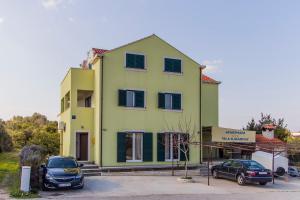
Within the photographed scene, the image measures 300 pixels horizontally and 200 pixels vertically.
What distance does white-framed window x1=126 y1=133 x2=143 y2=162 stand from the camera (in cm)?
2591

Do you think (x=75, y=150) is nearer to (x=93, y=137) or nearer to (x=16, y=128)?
(x=93, y=137)

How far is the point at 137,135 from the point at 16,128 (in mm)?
33611

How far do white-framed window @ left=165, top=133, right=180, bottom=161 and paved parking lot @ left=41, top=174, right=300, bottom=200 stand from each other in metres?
3.18

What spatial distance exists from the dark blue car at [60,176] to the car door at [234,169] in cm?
967

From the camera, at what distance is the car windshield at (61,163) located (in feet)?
61.4

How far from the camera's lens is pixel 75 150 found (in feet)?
84.5

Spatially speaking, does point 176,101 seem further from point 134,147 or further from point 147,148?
point 134,147

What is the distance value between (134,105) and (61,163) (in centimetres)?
861

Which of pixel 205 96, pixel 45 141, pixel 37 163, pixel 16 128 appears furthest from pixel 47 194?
pixel 16 128

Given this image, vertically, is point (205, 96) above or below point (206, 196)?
above

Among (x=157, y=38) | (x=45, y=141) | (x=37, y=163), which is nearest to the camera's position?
(x=37, y=163)

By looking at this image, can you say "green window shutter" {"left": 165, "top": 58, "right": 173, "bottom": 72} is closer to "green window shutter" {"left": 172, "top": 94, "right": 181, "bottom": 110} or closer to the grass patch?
"green window shutter" {"left": 172, "top": 94, "right": 181, "bottom": 110}

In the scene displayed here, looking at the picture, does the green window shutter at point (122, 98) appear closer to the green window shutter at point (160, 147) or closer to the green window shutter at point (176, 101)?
the green window shutter at point (160, 147)

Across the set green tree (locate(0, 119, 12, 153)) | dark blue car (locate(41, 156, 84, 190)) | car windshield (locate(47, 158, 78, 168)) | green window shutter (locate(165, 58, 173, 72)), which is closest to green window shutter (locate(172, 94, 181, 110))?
green window shutter (locate(165, 58, 173, 72))
